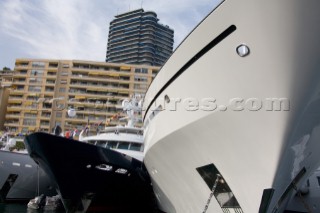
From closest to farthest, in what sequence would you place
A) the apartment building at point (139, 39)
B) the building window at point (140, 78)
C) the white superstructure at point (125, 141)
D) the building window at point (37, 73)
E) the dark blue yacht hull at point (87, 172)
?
the dark blue yacht hull at point (87, 172)
the white superstructure at point (125, 141)
the building window at point (140, 78)
the building window at point (37, 73)
the apartment building at point (139, 39)

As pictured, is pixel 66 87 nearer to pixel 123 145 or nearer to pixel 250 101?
pixel 123 145

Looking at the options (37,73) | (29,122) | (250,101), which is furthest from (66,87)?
(250,101)

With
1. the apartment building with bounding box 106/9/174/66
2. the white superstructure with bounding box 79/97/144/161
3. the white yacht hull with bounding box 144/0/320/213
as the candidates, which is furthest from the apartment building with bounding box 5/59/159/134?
the white yacht hull with bounding box 144/0/320/213

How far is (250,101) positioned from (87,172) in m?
7.57

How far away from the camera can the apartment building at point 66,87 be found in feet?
186

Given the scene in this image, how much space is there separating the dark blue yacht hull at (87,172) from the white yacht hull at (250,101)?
477 centimetres

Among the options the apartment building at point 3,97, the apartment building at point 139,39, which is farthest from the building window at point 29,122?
the apartment building at point 139,39

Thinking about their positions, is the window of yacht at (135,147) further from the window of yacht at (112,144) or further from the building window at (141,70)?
the building window at (141,70)

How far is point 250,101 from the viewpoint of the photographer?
585 cm

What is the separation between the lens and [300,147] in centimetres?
604

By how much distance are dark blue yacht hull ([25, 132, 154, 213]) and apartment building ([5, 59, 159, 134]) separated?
44269mm

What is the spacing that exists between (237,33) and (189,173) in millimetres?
3670

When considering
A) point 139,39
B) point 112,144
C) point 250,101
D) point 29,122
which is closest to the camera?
point 250,101

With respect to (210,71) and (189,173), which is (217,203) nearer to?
(189,173)
